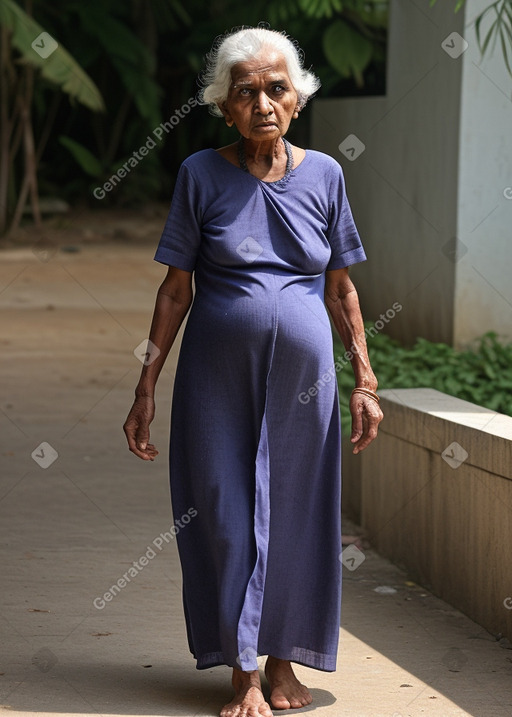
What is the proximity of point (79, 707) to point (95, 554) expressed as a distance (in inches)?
60.8

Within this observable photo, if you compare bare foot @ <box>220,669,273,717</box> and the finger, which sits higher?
the finger

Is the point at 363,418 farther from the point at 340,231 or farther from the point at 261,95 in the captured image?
the point at 261,95

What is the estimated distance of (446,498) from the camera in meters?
4.46

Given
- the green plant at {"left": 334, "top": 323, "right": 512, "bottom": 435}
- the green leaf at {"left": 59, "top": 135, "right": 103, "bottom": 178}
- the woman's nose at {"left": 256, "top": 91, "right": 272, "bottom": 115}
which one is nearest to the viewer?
the woman's nose at {"left": 256, "top": 91, "right": 272, "bottom": 115}

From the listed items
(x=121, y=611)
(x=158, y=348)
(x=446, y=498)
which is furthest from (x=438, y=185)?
(x=158, y=348)

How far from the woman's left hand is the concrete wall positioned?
176 inches

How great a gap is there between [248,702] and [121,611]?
1.12m

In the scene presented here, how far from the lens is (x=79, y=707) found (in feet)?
11.3

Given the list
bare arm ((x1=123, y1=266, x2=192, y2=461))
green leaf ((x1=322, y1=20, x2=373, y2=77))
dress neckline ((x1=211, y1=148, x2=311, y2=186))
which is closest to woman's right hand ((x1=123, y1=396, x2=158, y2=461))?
bare arm ((x1=123, y1=266, x2=192, y2=461))

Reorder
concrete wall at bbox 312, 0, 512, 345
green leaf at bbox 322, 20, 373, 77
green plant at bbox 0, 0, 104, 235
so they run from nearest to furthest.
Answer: concrete wall at bbox 312, 0, 512, 345
green leaf at bbox 322, 20, 373, 77
green plant at bbox 0, 0, 104, 235

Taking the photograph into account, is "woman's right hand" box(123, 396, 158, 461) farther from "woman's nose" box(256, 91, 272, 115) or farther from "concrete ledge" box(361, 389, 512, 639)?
"concrete ledge" box(361, 389, 512, 639)

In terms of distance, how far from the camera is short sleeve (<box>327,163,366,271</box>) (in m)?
3.38

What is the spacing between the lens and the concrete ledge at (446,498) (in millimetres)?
4074

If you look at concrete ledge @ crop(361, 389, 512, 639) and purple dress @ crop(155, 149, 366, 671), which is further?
concrete ledge @ crop(361, 389, 512, 639)
